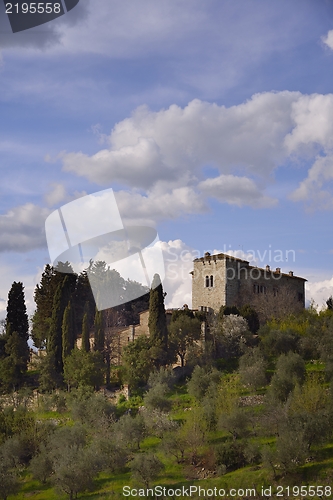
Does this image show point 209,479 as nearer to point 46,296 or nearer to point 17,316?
point 17,316

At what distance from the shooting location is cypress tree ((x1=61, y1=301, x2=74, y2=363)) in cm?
3762

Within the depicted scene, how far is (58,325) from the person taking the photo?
38.8m

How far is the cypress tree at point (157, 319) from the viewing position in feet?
119

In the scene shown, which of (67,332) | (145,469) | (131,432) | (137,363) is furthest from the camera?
(67,332)

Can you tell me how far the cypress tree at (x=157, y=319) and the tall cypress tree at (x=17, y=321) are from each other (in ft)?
31.5

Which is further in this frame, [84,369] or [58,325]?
[58,325]

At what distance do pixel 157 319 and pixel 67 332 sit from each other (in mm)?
6099

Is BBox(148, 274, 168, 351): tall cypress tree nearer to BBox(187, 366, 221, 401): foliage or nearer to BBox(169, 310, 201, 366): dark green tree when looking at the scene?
BBox(169, 310, 201, 366): dark green tree

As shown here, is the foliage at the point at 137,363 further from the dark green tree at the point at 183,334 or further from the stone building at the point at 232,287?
the stone building at the point at 232,287

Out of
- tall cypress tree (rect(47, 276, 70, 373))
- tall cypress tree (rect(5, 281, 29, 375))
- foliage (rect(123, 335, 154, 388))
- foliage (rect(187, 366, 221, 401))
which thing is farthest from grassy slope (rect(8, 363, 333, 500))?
tall cypress tree (rect(5, 281, 29, 375))

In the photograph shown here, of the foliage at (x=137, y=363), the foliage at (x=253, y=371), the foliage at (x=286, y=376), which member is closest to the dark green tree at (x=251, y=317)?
the foliage at (x=253, y=371)

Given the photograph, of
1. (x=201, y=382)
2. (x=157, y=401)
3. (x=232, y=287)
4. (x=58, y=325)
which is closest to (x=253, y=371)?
(x=201, y=382)

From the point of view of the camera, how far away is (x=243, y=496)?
73.7 feet

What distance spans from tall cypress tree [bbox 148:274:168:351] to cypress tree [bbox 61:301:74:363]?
538 centimetres
